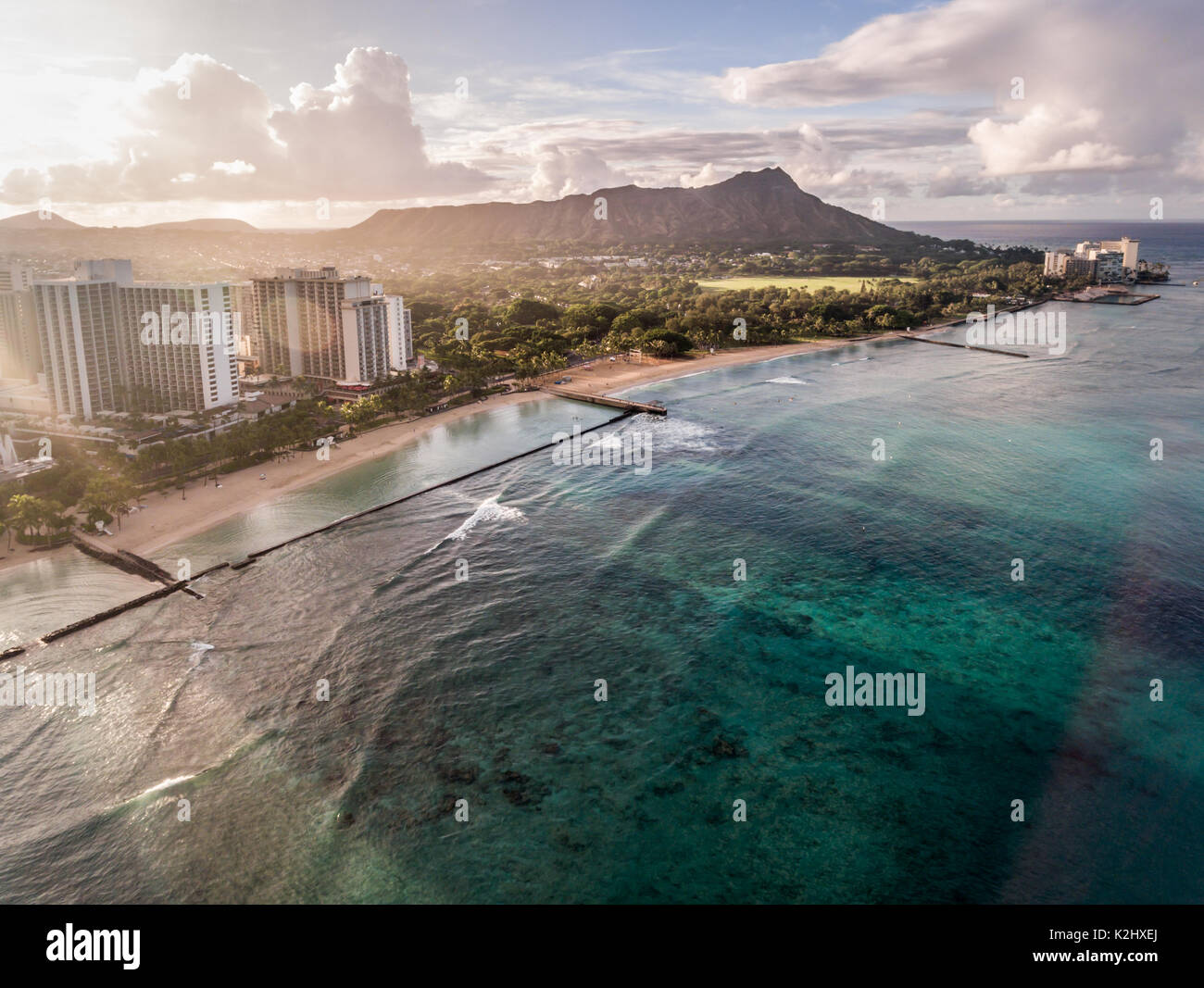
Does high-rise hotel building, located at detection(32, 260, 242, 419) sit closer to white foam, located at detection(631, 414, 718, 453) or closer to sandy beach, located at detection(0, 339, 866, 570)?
sandy beach, located at detection(0, 339, 866, 570)

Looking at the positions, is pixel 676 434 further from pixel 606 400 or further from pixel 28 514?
pixel 28 514

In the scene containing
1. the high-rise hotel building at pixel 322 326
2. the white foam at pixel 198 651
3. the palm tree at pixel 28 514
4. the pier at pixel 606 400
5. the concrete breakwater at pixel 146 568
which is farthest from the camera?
the high-rise hotel building at pixel 322 326

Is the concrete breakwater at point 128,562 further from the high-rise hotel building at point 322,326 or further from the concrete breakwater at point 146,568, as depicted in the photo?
the high-rise hotel building at point 322,326

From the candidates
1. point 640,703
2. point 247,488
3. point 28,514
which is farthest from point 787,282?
point 640,703

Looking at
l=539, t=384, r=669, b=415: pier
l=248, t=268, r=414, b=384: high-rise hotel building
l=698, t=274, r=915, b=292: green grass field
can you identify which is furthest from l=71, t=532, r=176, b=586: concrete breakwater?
l=698, t=274, r=915, b=292: green grass field

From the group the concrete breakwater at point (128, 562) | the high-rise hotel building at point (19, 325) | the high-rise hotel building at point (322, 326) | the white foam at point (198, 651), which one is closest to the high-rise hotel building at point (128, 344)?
the high-rise hotel building at point (19, 325)

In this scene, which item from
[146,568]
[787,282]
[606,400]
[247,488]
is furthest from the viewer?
[787,282]
